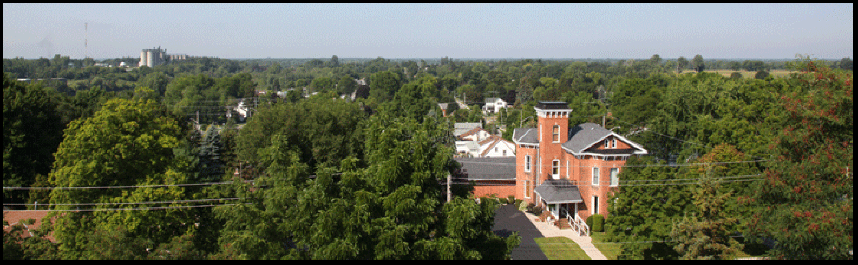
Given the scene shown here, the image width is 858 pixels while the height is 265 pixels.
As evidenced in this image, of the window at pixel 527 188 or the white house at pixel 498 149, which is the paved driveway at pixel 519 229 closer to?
the window at pixel 527 188

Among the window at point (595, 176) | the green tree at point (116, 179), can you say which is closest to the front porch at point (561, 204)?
the window at point (595, 176)

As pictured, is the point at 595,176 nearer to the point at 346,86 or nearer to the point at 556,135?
the point at 556,135

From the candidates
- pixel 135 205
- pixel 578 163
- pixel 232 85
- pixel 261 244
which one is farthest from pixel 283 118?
pixel 232 85

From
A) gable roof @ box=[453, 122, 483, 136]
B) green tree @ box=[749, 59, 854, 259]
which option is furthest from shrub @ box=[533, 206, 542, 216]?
gable roof @ box=[453, 122, 483, 136]

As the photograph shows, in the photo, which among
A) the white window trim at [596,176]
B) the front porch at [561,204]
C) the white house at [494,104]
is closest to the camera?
the front porch at [561,204]

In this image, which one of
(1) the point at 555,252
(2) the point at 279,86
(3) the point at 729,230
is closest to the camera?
(3) the point at 729,230

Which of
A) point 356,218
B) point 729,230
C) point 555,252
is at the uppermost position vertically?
point 356,218

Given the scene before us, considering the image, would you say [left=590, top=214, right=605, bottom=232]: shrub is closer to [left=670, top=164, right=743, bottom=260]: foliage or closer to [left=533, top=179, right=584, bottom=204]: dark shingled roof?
[left=533, top=179, right=584, bottom=204]: dark shingled roof
